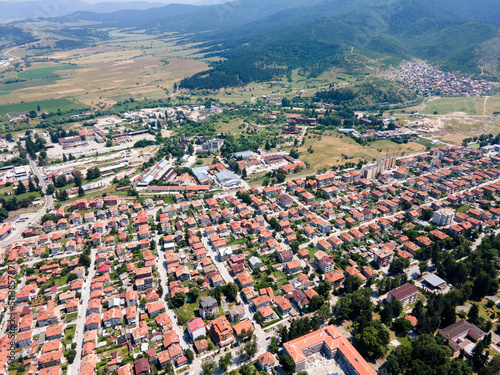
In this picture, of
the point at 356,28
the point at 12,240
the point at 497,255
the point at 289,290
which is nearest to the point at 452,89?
the point at 356,28

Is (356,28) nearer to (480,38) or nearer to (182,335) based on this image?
(480,38)

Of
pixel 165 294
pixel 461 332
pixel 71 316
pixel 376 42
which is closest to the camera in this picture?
pixel 461 332

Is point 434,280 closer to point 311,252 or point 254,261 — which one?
point 311,252

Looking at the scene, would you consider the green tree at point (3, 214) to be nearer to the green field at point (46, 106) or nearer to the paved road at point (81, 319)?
Result: the paved road at point (81, 319)

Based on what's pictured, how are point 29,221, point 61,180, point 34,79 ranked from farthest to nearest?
point 34,79
point 61,180
point 29,221

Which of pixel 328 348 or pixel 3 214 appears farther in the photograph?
pixel 3 214

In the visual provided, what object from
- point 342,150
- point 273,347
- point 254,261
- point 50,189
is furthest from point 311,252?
point 50,189

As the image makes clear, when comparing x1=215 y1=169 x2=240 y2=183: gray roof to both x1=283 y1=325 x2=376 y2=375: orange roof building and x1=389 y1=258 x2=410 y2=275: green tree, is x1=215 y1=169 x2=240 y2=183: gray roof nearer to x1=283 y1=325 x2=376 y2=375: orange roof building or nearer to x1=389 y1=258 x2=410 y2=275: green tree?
x1=389 y1=258 x2=410 y2=275: green tree

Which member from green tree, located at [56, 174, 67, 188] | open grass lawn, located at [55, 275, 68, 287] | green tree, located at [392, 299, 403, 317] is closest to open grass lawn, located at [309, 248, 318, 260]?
green tree, located at [392, 299, 403, 317]
